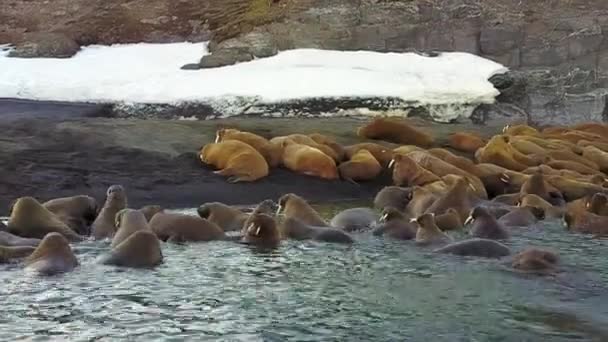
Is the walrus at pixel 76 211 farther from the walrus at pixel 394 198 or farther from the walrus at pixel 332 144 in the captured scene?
the walrus at pixel 332 144

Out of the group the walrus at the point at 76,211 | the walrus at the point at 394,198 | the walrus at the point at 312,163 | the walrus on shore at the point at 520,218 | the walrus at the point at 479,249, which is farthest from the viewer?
the walrus at the point at 312,163

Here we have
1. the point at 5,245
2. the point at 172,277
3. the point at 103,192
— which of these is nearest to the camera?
the point at 172,277

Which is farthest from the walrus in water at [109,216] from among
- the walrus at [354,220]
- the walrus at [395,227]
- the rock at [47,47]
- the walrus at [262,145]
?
the rock at [47,47]

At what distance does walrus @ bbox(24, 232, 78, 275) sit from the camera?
748 cm

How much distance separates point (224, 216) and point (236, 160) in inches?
117

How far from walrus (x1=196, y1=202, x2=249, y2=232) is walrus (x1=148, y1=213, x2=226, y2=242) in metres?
0.56

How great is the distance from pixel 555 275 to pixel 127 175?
20.6 feet

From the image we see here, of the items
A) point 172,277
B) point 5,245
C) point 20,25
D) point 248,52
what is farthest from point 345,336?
point 20,25

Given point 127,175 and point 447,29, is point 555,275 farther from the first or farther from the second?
point 447,29

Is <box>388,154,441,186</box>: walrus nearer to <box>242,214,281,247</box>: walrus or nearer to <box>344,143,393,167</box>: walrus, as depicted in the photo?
<box>344,143,393,167</box>: walrus

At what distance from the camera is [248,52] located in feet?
76.9

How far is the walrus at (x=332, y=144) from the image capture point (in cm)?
1373

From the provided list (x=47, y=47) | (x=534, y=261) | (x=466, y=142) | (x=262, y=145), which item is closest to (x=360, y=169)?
(x=262, y=145)

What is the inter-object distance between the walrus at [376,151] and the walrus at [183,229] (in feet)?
16.0
